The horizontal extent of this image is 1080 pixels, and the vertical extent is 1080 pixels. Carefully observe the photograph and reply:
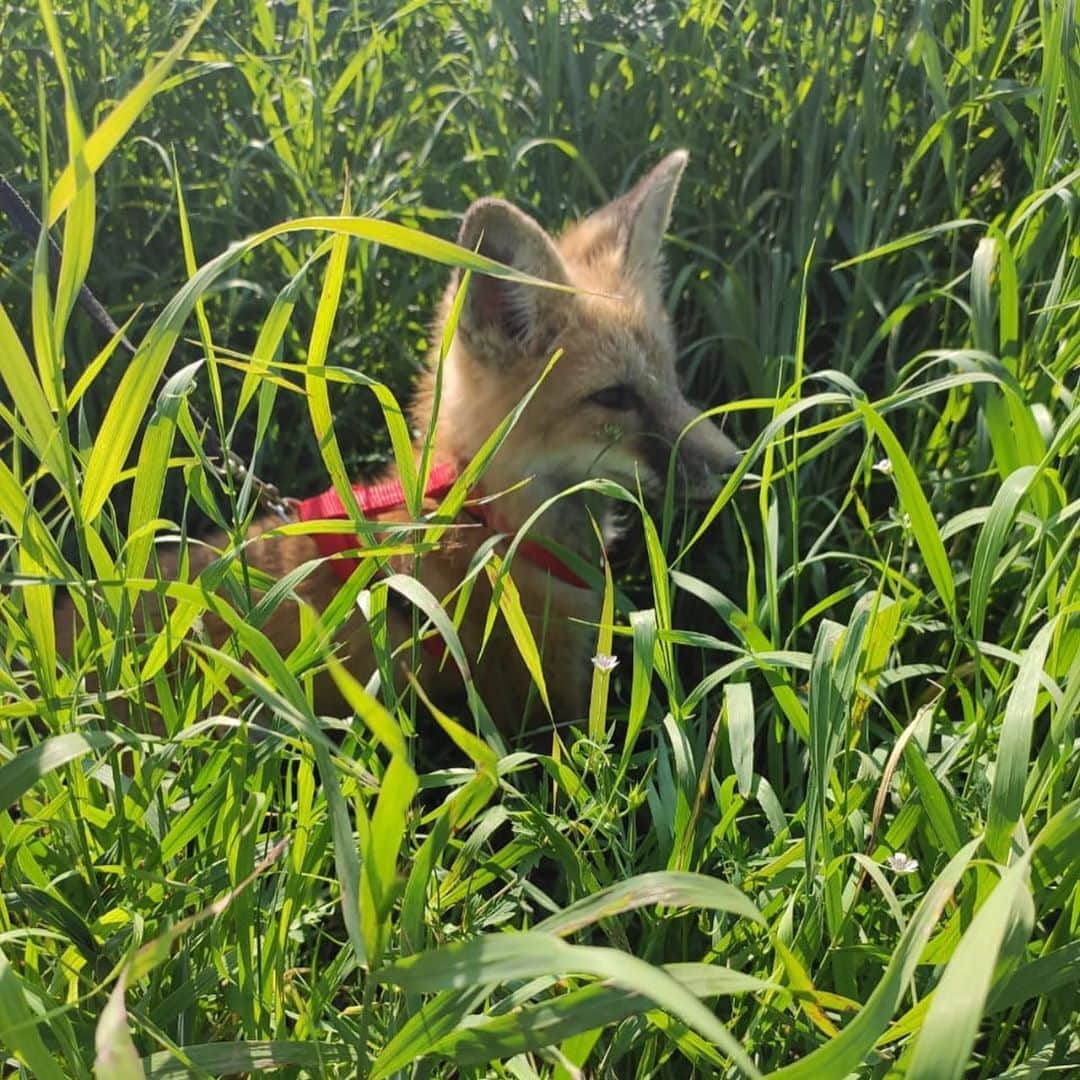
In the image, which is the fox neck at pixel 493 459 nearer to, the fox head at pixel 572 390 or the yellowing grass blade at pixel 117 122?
the fox head at pixel 572 390

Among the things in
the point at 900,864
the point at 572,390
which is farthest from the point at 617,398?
the point at 900,864

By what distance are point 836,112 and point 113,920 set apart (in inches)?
85.0

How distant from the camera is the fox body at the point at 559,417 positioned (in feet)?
6.66

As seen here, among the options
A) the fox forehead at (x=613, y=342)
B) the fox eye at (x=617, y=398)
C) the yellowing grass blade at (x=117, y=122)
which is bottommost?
the fox eye at (x=617, y=398)

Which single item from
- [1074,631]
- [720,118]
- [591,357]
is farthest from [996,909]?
[720,118]

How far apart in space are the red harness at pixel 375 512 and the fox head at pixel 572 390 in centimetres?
13

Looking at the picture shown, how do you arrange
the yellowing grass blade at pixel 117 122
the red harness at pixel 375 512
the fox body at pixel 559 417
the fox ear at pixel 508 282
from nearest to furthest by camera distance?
the yellowing grass blade at pixel 117 122, the red harness at pixel 375 512, the fox ear at pixel 508 282, the fox body at pixel 559 417

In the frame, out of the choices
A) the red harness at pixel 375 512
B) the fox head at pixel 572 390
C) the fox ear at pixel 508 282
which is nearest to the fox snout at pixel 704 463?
the fox head at pixel 572 390

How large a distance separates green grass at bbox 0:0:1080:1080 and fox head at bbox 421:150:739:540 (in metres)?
0.15

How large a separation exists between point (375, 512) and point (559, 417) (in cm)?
57

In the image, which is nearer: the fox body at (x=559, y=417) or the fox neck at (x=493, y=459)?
the fox body at (x=559, y=417)

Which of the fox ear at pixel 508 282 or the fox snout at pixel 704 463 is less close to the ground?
the fox ear at pixel 508 282

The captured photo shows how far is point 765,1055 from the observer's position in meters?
1.03

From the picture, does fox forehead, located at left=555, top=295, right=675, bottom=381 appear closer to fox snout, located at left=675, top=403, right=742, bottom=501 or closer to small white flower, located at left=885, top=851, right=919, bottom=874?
fox snout, located at left=675, top=403, right=742, bottom=501
